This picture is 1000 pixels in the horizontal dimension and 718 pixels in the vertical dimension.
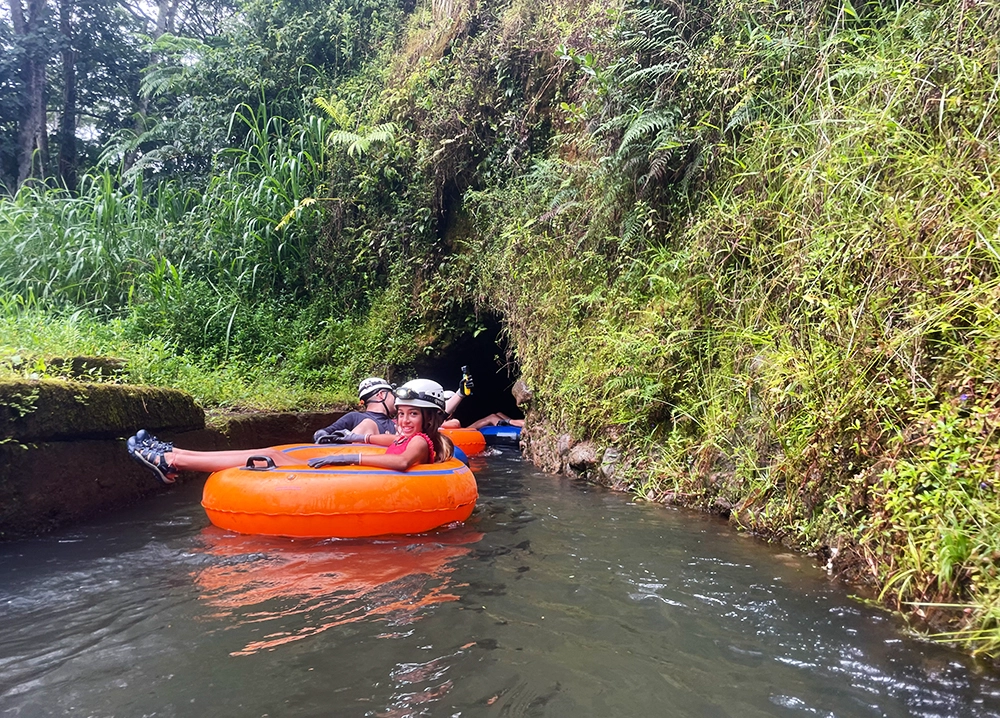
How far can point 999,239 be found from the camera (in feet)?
10.3

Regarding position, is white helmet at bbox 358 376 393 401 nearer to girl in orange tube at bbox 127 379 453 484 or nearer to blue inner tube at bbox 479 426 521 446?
girl in orange tube at bbox 127 379 453 484

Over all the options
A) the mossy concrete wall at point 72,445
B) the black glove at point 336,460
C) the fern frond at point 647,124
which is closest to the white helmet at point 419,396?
the black glove at point 336,460

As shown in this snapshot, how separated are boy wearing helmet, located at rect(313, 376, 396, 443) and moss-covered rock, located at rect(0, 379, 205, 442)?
1.29m

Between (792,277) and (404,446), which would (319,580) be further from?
(792,277)

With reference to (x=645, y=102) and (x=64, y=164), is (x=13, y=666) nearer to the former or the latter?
(x=645, y=102)

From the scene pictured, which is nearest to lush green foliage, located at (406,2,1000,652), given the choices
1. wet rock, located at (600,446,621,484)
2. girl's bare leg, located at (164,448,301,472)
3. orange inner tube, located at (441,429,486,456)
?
wet rock, located at (600,446,621,484)

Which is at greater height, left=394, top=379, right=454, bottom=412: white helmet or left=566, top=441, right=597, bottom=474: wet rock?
left=394, top=379, right=454, bottom=412: white helmet

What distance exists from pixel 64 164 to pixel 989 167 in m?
16.9

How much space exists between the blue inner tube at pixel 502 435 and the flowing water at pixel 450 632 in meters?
4.97

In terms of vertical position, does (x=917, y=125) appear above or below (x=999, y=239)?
above

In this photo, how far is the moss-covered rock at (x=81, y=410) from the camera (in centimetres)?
385

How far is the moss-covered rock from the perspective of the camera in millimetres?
3852

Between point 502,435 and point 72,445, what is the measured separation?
231 inches

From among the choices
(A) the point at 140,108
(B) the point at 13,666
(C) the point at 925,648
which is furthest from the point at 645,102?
(A) the point at 140,108
